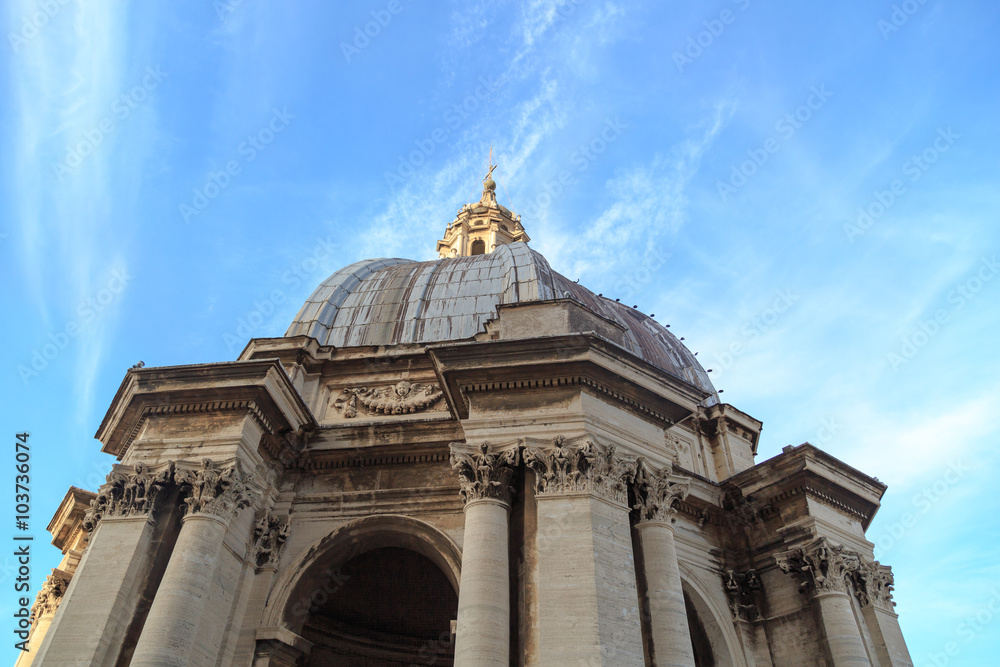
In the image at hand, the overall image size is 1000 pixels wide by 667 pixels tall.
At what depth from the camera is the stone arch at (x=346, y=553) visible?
14836 mm

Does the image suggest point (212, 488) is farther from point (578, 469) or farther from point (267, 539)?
point (578, 469)

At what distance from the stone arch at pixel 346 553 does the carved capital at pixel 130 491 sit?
3083mm

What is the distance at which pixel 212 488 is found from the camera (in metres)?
13.7

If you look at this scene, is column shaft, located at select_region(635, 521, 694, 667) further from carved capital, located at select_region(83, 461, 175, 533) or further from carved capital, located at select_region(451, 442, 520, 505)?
carved capital, located at select_region(83, 461, 175, 533)

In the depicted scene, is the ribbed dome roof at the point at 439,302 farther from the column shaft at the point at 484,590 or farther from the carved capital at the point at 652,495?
the column shaft at the point at 484,590

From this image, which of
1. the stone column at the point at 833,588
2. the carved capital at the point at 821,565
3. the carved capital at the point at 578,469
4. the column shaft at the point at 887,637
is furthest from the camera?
the carved capital at the point at 821,565

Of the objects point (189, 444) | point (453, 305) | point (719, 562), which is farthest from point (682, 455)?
point (189, 444)

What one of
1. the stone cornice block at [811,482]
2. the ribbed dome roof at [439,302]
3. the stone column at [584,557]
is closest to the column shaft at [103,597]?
the stone column at [584,557]

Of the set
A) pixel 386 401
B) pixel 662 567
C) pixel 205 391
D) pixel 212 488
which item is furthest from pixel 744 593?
pixel 205 391

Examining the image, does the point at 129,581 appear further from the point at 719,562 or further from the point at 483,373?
the point at 719,562

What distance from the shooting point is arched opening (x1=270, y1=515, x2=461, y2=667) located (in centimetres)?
1513

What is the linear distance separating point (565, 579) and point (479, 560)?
57.6 inches

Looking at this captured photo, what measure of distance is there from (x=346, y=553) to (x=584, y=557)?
20.5 feet

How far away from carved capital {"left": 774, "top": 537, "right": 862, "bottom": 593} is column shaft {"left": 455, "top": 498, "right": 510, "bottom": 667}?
26.1ft
